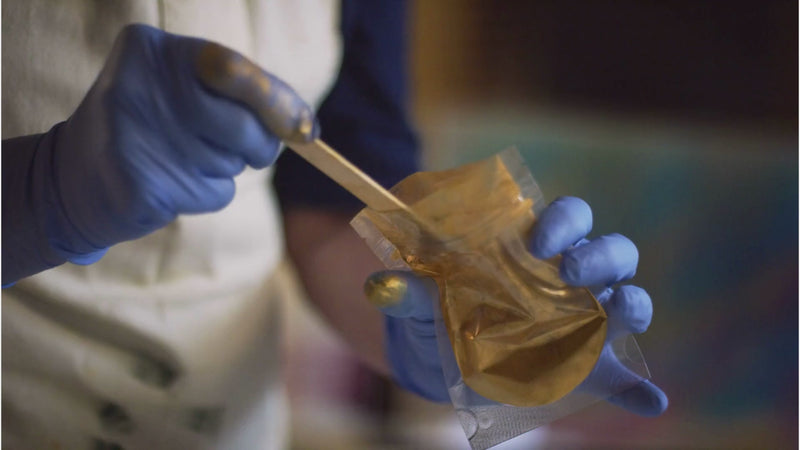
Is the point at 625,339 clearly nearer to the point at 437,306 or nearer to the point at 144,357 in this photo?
the point at 437,306

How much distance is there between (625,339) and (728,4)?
2.36 feet

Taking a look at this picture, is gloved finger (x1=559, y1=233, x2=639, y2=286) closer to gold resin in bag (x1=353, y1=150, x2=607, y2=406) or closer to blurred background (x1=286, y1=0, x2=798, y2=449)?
gold resin in bag (x1=353, y1=150, x2=607, y2=406)

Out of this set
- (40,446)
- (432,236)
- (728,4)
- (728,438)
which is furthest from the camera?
(728,438)

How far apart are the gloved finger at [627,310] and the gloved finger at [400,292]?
12 centimetres

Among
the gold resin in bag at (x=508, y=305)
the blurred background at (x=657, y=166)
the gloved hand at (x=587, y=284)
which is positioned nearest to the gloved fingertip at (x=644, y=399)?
the gloved hand at (x=587, y=284)

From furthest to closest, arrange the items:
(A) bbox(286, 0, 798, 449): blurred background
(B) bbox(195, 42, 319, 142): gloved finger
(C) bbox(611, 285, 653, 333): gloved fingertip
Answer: (A) bbox(286, 0, 798, 449): blurred background → (C) bbox(611, 285, 653, 333): gloved fingertip → (B) bbox(195, 42, 319, 142): gloved finger

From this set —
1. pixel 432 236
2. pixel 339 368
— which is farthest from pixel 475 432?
pixel 339 368

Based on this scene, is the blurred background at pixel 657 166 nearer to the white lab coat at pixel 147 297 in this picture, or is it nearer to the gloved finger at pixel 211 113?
the white lab coat at pixel 147 297

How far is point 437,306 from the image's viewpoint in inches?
18.3

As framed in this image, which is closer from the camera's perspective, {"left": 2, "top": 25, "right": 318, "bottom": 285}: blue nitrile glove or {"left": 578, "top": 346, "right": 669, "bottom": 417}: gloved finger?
{"left": 2, "top": 25, "right": 318, "bottom": 285}: blue nitrile glove

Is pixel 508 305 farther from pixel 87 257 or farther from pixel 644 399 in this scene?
pixel 87 257

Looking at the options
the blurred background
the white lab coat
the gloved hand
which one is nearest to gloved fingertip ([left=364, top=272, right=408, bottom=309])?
the gloved hand

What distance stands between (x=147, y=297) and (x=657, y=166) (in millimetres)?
831

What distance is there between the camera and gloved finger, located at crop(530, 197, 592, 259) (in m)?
0.41
